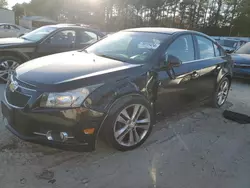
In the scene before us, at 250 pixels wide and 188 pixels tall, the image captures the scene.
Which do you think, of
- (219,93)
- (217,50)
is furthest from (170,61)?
(219,93)

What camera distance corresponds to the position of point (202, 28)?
40094 mm

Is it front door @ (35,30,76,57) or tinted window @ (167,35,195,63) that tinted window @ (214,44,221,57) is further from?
front door @ (35,30,76,57)

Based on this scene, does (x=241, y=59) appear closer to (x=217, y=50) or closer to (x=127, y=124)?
(x=217, y=50)

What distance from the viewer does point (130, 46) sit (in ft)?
12.1

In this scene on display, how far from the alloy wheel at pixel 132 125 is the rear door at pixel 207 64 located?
1346mm

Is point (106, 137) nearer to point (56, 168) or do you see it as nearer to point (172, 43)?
point (56, 168)

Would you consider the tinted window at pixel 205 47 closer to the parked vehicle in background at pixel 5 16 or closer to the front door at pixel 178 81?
the front door at pixel 178 81

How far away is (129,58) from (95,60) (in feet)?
1.55

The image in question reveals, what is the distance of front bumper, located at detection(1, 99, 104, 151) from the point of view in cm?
250

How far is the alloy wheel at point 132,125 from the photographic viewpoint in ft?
9.63

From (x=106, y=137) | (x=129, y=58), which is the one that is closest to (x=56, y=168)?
(x=106, y=137)

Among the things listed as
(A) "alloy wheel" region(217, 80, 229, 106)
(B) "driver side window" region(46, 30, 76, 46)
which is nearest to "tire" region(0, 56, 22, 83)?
(B) "driver side window" region(46, 30, 76, 46)

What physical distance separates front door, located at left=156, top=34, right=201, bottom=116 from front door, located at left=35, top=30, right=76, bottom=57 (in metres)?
3.53

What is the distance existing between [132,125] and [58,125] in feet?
3.18
